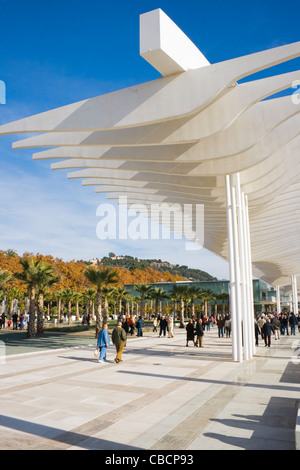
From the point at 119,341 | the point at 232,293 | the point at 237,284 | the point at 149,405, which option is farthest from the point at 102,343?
the point at 149,405

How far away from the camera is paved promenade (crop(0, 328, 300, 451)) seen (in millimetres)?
5293

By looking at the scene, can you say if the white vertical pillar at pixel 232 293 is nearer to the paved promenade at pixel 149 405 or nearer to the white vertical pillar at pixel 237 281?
the white vertical pillar at pixel 237 281

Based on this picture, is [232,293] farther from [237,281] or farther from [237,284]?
[237,281]

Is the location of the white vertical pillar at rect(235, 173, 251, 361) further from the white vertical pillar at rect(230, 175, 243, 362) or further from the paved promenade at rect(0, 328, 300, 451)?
the paved promenade at rect(0, 328, 300, 451)

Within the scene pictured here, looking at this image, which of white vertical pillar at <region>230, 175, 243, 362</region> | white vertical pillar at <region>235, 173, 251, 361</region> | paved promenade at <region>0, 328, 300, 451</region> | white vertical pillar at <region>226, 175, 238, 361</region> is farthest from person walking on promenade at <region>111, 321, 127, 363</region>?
white vertical pillar at <region>235, 173, 251, 361</region>

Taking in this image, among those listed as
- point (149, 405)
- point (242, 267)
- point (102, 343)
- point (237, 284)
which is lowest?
point (149, 405)

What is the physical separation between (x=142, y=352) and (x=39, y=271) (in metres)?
11.0

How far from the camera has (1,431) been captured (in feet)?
18.7

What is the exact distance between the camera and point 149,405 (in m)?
7.26

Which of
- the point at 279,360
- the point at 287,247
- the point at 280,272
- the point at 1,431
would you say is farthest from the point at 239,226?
the point at 280,272

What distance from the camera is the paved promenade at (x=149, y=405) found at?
17.4ft

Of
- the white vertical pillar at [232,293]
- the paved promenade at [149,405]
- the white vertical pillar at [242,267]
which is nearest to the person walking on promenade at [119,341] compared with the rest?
the paved promenade at [149,405]
